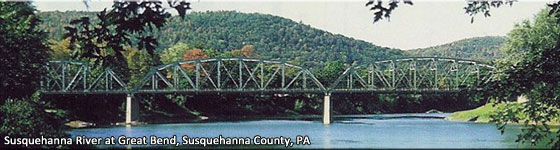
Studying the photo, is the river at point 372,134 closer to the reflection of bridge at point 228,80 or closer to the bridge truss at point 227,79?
the reflection of bridge at point 228,80

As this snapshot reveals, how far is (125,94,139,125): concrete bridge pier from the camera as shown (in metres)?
84.2

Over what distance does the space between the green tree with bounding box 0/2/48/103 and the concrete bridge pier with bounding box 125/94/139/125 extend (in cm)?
4485

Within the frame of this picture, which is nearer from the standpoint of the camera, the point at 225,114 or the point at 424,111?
the point at 225,114

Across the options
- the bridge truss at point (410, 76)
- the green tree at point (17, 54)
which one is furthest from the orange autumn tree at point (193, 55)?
the green tree at point (17, 54)

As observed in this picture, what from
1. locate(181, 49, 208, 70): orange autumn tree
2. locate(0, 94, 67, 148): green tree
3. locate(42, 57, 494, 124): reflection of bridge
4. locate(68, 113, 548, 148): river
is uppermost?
locate(181, 49, 208, 70): orange autumn tree

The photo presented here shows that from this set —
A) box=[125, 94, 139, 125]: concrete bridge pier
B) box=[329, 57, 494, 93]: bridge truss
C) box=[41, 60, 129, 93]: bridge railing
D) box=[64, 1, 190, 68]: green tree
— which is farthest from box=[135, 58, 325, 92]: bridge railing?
box=[64, 1, 190, 68]: green tree

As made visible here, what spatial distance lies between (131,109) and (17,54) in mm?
53805

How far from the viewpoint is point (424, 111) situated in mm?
125438

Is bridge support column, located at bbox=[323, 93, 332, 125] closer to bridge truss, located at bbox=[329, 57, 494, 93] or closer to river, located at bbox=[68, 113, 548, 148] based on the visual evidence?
bridge truss, located at bbox=[329, 57, 494, 93]

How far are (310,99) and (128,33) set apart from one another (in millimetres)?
102937

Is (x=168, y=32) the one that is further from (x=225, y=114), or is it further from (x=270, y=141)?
(x=270, y=141)

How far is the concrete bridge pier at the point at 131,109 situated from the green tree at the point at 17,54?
4485 centimetres

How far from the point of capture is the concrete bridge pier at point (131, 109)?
8415cm

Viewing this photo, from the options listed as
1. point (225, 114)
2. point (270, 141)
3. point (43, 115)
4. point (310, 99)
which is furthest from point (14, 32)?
point (310, 99)
